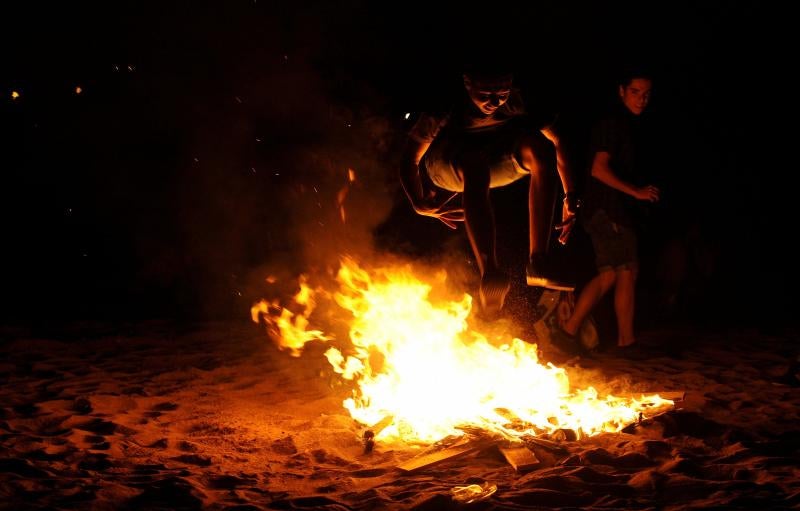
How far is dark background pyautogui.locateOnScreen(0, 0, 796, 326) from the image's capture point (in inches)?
307

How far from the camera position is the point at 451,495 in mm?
3529

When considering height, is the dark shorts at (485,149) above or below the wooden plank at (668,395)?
above

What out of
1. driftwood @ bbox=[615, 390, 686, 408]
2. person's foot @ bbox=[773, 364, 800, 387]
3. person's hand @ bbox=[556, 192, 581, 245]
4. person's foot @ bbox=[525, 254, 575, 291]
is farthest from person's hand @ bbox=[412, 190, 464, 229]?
person's foot @ bbox=[773, 364, 800, 387]

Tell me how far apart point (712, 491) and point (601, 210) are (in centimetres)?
329

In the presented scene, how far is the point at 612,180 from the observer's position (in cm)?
629

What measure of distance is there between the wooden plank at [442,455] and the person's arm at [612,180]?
9.78ft

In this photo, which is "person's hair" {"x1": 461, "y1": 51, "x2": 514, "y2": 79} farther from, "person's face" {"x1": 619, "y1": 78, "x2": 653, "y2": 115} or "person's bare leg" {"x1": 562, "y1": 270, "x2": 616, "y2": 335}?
"person's bare leg" {"x1": 562, "y1": 270, "x2": 616, "y2": 335}

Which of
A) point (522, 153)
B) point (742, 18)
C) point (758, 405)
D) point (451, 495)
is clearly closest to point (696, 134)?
point (742, 18)

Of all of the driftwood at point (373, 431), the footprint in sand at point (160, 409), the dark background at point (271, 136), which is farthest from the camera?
the dark background at point (271, 136)

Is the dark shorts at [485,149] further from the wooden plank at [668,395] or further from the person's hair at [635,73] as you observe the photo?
the person's hair at [635,73]

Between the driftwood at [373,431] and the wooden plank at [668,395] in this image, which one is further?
the wooden plank at [668,395]

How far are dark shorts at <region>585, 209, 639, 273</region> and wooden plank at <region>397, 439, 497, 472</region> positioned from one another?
9.33 feet

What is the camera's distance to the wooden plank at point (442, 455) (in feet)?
13.1

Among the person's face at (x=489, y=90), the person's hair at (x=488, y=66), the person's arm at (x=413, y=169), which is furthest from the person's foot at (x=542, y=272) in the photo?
the person's hair at (x=488, y=66)
